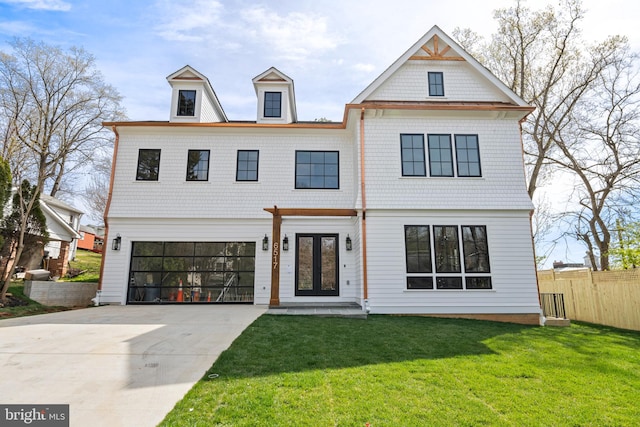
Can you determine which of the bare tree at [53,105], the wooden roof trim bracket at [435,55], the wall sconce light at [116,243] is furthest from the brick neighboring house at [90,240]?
the wooden roof trim bracket at [435,55]

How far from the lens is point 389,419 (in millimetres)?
2996

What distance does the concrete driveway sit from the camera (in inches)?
123

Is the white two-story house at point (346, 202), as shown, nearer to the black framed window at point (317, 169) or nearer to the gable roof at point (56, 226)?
the black framed window at point (317, 169)

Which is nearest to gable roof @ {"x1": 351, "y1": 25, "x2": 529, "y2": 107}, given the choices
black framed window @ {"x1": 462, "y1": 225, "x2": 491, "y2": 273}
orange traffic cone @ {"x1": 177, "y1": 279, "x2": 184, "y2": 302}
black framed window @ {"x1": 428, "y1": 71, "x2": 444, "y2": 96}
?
black framed window @ {"x1": 428, "y1": 71, "x2": 444, "y2": 96}

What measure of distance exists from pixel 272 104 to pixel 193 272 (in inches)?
256

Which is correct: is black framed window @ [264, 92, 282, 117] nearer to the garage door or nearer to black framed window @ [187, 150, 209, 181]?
black framed window @ [187, 150, 209, 181]

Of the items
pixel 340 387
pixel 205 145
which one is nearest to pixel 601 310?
pixel 340 387

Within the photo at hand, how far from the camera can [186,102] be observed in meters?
11.8

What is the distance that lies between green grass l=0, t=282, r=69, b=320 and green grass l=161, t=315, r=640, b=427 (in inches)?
248

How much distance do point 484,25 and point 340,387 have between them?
17655 mm

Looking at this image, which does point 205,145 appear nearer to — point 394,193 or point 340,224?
point 340,224

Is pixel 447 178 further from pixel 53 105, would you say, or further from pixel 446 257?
pixel 53 105

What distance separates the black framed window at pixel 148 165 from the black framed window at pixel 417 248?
27.3 ft

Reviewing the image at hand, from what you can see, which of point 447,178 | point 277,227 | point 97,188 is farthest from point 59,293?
point 97,188
